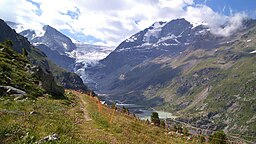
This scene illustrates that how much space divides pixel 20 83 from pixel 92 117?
14.5m

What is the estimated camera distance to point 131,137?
23719 mm

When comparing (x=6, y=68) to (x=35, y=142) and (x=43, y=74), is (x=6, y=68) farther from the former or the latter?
(x=35, y=142)

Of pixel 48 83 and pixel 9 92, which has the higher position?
pixel 48 83

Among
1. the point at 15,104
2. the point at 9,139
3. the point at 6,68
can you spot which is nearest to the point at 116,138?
the point at 9,139

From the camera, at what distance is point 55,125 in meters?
21.2

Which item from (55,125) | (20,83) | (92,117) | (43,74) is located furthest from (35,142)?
(43,74)

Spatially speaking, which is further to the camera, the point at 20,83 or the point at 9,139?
the point at 20,83

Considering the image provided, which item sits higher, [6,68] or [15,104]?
[6,68]

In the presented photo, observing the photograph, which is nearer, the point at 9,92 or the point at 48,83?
the point at 9,92

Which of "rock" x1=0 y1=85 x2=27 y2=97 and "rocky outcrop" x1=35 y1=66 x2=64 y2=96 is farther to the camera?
"rocky outcrop" x1=35 y1=66 x2=64 y2=96

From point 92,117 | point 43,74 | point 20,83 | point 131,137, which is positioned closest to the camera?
point 131,137

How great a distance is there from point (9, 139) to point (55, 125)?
4871 millimetres

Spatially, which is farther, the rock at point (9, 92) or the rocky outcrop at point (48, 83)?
the rocky outcrop at point (48, 83)

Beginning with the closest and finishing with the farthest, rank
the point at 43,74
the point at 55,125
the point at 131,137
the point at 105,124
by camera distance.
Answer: the point at 55,125, the point at 131,137, the point at 105,124, the point at 43,74
